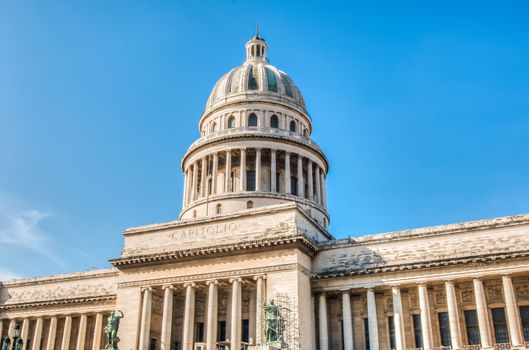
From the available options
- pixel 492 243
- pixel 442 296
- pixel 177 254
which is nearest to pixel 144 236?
pixel 177 254

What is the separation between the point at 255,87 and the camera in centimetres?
6119

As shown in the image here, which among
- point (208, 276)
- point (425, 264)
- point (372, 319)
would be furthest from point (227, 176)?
point (425, 264)

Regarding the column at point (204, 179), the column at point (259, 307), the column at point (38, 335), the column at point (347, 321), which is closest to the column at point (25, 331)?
the column at point (38, 335)

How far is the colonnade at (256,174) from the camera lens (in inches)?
2151

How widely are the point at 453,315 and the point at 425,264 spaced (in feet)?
11.8

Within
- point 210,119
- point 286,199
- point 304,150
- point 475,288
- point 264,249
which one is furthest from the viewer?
point 210,119

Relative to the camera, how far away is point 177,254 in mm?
41594

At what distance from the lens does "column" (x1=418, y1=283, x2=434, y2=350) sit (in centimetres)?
3616

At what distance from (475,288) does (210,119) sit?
114 ft

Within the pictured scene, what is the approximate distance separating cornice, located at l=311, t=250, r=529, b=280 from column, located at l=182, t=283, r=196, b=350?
28.8 ft

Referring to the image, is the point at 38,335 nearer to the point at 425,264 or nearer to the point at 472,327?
the point at 425,264

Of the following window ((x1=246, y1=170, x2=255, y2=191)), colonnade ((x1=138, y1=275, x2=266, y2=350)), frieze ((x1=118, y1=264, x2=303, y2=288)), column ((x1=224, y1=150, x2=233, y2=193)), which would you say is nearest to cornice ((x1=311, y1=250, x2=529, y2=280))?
frieze ((x1=118, y1=264, x2=303, y2=288))

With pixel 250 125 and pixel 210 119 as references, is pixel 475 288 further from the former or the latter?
pixel 210 119

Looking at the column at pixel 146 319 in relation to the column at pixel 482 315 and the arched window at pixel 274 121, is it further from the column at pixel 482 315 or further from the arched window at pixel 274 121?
the arched window at pixel 274 121
